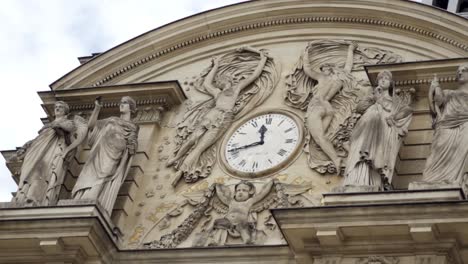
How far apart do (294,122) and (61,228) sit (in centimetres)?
347

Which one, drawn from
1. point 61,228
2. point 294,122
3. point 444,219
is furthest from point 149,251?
point 444,219

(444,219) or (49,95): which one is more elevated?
(49,95)

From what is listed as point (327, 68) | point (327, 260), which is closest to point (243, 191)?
point (327, 260)

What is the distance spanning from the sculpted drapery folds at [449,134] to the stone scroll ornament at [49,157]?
15.8 feet

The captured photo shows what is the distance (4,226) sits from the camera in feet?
47.3

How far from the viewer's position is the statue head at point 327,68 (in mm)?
15828

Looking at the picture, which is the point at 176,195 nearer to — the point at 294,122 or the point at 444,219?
the point at 294,122

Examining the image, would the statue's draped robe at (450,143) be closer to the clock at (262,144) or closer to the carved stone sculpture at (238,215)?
the clock at (262,144)

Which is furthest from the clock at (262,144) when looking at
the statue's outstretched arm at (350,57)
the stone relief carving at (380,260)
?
the stone relief carving at (380,260)

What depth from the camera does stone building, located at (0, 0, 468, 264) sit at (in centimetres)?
1322

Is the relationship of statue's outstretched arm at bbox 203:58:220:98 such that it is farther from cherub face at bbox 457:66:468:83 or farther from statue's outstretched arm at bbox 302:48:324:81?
cherub face at bbox 457:66:468:83

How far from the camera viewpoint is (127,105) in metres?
16.1

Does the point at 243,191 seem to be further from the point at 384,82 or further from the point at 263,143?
the point at 384,82

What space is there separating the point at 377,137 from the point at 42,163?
4.50 m
